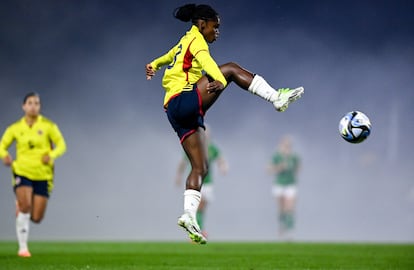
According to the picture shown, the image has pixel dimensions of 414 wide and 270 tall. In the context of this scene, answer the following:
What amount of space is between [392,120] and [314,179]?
214 cm

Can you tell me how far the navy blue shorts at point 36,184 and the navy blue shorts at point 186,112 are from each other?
361 cm

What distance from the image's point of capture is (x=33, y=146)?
976 centimetres

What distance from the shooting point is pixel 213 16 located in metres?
6.63

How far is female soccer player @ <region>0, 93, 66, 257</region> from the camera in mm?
9633

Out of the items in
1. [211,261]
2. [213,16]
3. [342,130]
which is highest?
[213,16]

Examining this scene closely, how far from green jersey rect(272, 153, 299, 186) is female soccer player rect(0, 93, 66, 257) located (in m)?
7.75

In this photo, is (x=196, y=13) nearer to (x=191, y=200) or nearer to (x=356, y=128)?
(x=191, y=200)

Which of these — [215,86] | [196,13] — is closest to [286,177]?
[196,13]

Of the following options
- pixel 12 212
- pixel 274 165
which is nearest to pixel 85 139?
pixel 12 212

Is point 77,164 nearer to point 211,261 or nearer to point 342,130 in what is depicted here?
point 211,261

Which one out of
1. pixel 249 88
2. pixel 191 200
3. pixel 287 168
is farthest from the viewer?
pixel 287 168

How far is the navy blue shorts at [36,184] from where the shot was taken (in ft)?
31.6

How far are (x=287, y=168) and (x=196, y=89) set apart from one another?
1054 cm

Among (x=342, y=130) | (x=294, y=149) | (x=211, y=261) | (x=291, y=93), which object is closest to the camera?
(x=291, y=93)
